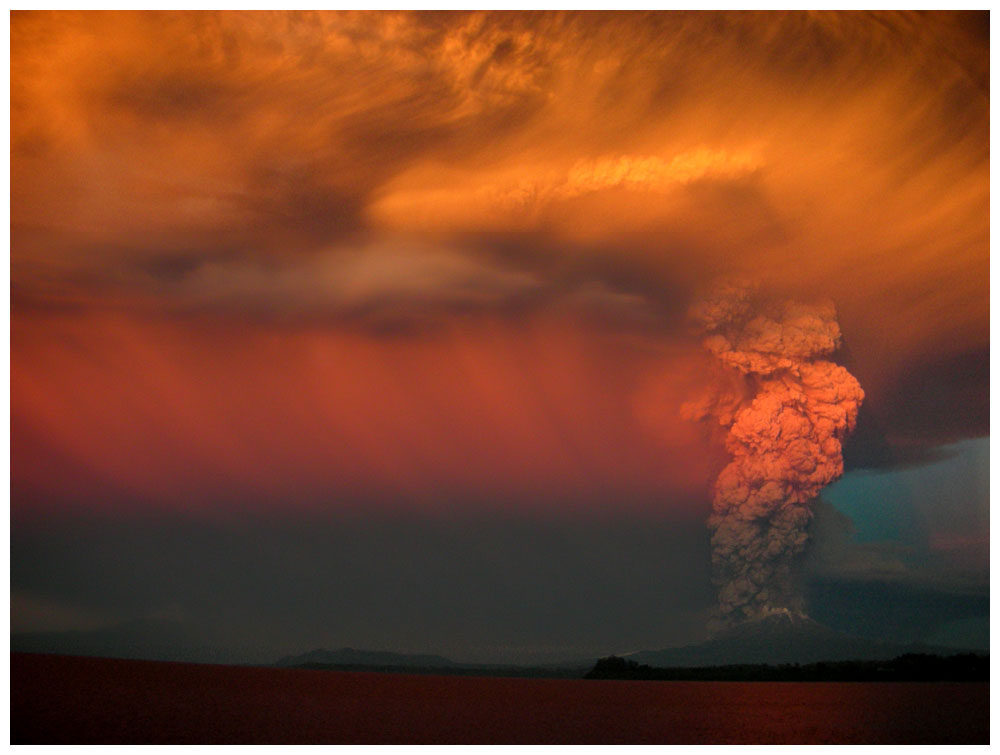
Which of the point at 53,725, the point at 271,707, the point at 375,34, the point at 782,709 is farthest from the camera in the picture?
the point at 375,34

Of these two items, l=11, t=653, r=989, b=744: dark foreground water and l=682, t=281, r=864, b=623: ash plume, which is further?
l=682, t=281, r=864, b=623: ash plume

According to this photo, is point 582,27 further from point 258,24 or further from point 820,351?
point 820,351

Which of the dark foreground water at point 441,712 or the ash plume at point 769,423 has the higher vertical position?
the ash plume at point 769,423

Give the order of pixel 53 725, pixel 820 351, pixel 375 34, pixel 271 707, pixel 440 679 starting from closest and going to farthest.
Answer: pixel 53 725, pixel 271 707, pixel 375 34, pixel 820 351, pixel 440 679

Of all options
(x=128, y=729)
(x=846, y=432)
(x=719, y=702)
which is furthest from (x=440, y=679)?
(x=128, y=729)

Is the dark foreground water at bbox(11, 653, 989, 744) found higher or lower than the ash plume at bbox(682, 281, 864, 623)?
lower
